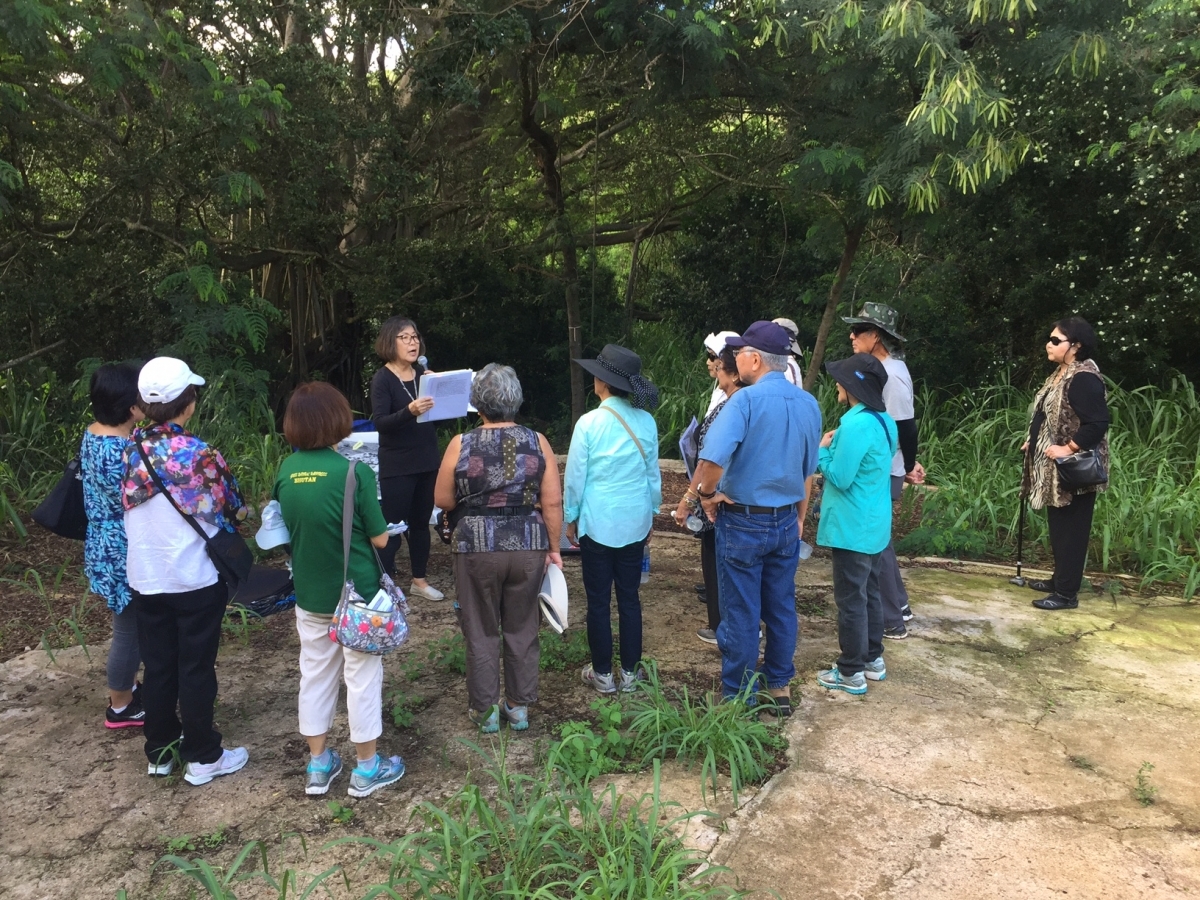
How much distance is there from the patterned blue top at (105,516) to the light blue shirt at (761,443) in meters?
2.29

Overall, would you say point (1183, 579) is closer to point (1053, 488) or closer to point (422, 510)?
point (1053, 488)

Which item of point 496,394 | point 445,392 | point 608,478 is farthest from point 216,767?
point 445,392

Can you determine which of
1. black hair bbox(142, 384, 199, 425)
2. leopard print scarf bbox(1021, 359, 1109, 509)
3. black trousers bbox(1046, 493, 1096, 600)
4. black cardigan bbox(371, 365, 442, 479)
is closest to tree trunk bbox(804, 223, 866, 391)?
leopard print scarf bbox(1021, 359, 1109, 509)

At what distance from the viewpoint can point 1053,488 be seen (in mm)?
5219

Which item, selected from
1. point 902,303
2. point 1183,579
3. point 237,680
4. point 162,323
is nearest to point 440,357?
point 162,323

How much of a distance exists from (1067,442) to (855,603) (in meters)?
2.07

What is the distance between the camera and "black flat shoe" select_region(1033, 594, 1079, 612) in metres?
5.33

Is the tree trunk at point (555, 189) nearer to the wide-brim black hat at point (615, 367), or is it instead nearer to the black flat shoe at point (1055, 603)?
the wide-brim black hat at point (615, 367)

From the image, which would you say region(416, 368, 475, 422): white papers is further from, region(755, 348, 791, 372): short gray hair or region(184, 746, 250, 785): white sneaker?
region(184, 746, 250, 785): white sneaker

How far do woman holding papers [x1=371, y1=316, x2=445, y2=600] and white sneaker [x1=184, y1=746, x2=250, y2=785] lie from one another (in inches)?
58.9

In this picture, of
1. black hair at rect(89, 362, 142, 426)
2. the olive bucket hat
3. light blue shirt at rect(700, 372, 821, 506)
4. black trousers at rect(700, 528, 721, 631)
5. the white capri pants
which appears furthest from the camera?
black trousers at rect(700, 528, 721, 631)

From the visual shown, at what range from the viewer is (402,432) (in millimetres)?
4988

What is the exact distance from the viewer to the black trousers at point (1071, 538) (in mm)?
5254

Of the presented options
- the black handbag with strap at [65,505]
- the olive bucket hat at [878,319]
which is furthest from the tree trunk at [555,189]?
the black handbag with strap at [65,505]
